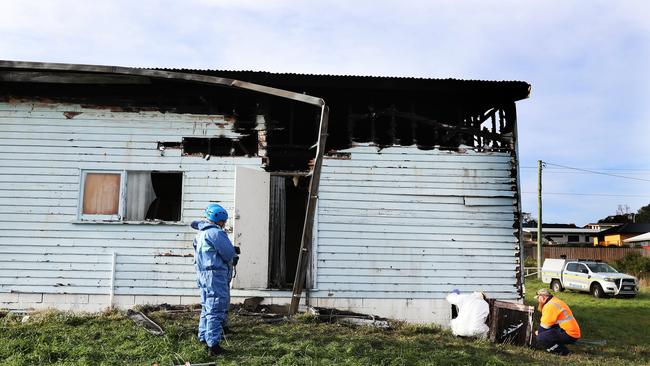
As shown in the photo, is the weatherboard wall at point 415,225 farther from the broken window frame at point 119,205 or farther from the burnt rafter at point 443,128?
the broken window frame at point 119,205

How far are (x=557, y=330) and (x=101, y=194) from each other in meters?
7.72

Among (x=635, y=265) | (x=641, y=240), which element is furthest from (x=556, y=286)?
(x=641, y=240)

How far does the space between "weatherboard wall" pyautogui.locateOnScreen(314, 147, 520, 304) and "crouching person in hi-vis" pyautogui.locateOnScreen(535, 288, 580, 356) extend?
4.05ft

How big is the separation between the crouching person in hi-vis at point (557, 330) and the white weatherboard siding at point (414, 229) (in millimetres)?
1237

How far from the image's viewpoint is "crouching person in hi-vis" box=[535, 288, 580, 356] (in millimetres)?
7590

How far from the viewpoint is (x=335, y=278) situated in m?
8.77

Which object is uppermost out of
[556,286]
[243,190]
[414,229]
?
[243,190]

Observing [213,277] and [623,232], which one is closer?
[213,277]

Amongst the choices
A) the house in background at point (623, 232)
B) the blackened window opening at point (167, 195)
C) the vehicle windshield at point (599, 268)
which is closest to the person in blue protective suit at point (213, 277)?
the blackened window opening at point (167, 195)

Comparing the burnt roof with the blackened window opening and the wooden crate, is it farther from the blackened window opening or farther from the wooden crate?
the wooden crate

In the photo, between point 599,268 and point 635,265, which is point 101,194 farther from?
point 635,265

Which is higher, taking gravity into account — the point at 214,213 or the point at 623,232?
the point at 623,232

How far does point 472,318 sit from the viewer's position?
789 centimetres

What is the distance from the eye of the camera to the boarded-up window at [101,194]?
874 centimetres
